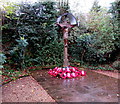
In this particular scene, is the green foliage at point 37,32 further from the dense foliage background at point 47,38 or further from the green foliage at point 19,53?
the green foliage at point 19,53

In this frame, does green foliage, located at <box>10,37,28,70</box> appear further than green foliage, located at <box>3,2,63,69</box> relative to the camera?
No

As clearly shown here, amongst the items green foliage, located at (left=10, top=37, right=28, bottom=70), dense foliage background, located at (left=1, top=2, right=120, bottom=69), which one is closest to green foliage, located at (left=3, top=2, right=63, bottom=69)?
dense foliage background, located at (left=1, top=2, right=120, bottom=69)

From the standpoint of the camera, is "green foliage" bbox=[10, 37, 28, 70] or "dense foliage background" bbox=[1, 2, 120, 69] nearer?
"green foliage" bbox=[10, 37, 28, 70]

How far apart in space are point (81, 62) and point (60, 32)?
7.45ft

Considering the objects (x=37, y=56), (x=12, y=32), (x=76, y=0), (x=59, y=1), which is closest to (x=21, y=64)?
(x=37, y=56)

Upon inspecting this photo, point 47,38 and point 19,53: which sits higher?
point 47,38

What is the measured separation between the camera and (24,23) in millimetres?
5727

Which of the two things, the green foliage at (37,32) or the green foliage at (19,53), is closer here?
the green foliage at (19,53)

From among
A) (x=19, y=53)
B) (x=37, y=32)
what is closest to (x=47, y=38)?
(x=37, y=32)

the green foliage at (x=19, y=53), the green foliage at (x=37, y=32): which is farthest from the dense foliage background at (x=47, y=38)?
the green foliage at (x=19, y=53)

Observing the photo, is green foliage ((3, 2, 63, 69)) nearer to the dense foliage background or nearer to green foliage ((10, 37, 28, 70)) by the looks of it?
the dense foliage background

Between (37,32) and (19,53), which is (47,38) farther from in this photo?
(19,53)

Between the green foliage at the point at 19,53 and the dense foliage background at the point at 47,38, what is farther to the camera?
the dense foliage background at the point at 47,38

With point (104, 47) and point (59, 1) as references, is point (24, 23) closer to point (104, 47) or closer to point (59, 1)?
point (59, 1)
